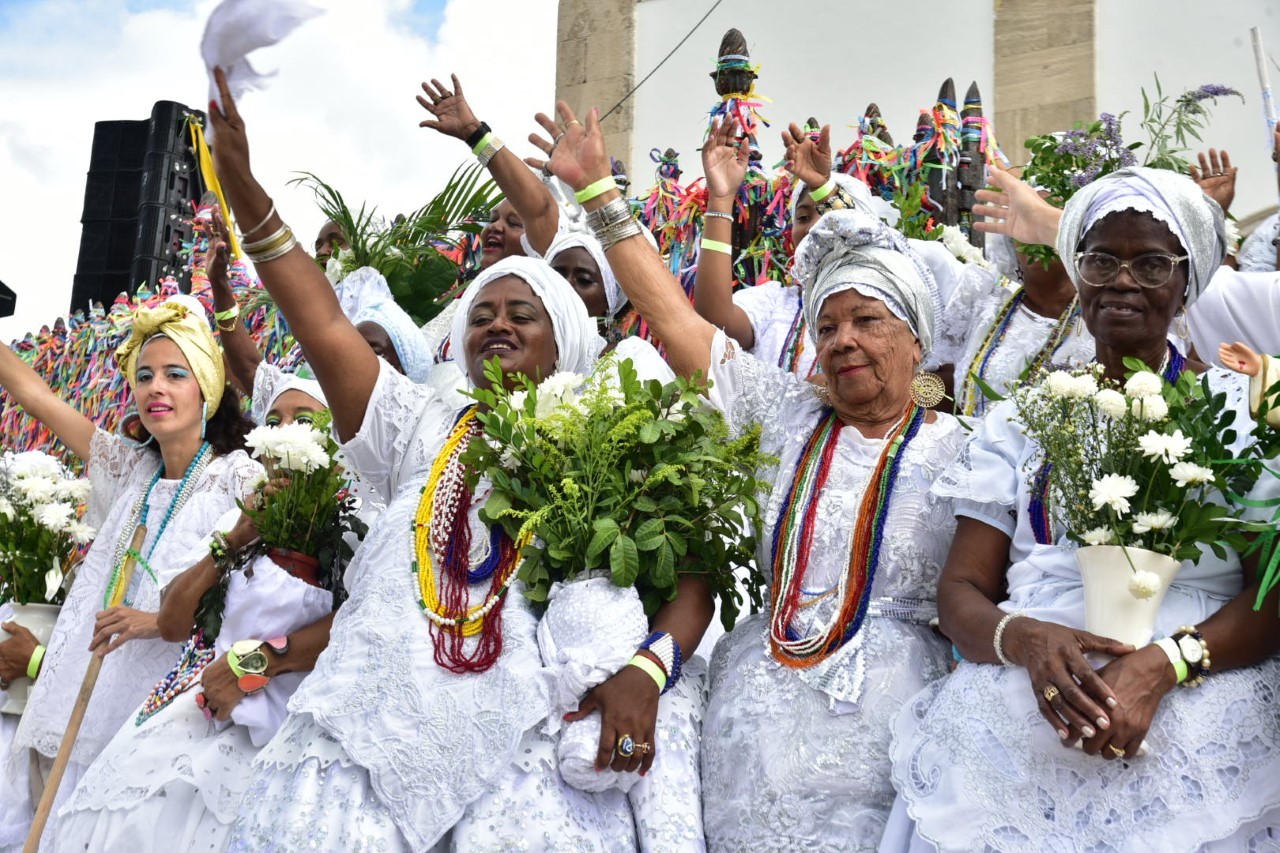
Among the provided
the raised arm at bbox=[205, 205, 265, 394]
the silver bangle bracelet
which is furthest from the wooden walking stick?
the silver bangle bracelet

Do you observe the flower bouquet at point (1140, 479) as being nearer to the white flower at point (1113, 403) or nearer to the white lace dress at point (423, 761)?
the white flower at point (1113, 403)

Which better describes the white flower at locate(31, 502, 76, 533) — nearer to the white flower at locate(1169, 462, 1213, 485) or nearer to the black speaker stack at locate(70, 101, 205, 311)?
the white flower at locate(1169, 462, 1213, 485)

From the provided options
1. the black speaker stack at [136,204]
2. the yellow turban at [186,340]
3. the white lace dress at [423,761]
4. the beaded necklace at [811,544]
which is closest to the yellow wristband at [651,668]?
the white lace dress at [423,761]

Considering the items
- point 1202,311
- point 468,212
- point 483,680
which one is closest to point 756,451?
point 483,680

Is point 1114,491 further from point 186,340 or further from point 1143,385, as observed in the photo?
point 186,340

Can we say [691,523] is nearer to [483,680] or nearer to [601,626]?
[601,626]

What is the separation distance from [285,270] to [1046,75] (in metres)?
6.35

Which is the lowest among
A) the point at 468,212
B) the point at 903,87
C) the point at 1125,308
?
the point at 1125,308

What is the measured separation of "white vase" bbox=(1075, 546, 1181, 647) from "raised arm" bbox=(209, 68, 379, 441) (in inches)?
82.7

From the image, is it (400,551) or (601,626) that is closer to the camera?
(601,626)

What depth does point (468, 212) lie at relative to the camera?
24.0ft

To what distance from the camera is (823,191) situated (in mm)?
5555

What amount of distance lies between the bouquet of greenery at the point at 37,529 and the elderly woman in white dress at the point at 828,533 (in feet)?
9.68

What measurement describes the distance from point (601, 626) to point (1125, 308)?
5.07 ft
